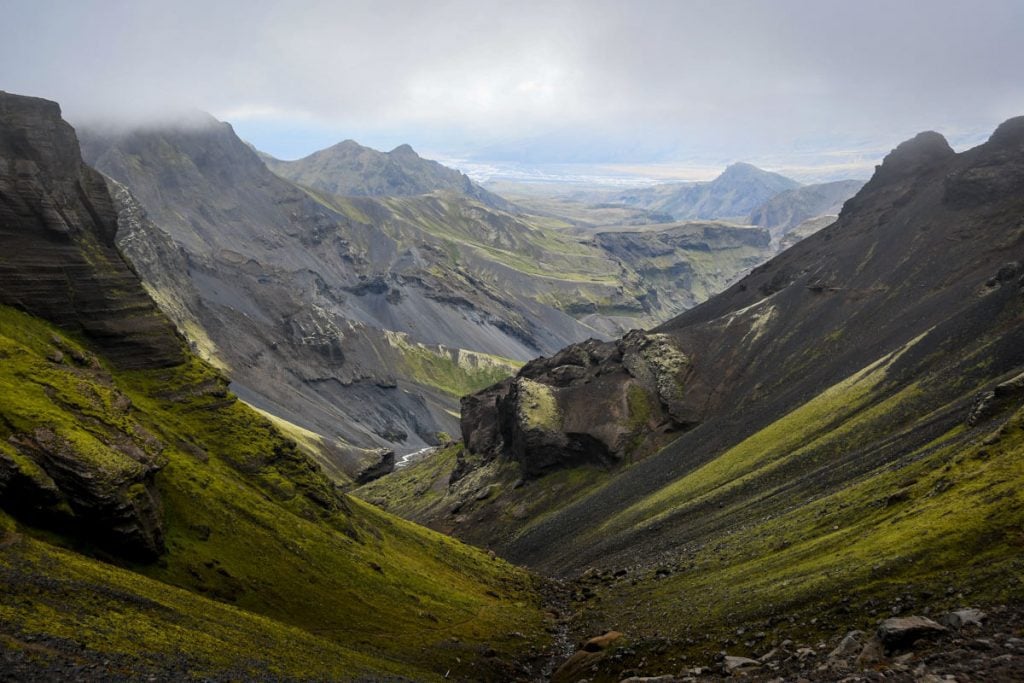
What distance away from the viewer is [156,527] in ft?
167

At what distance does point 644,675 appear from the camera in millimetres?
42938

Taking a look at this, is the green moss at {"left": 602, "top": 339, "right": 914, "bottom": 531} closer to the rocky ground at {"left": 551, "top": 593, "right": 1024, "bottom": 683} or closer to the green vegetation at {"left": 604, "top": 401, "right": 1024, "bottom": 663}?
the green vegetation at {"left": 604, "top": 401, "right": 1024, "bottom": 663}

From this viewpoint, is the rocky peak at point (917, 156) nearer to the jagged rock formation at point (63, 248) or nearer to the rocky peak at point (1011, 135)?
the rocky peak at point (1011, 135)

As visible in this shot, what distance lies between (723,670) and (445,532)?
89900 millimetres

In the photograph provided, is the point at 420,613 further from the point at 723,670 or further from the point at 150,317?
the point at 150,317

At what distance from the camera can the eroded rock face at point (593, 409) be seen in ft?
→ 408

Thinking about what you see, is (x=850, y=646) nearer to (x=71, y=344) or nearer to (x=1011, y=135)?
(x=71, y=344)

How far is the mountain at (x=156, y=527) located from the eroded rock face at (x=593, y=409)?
38926 mm

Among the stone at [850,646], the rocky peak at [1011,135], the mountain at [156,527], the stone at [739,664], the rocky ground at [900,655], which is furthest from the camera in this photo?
the rocky peak at [1011,135]

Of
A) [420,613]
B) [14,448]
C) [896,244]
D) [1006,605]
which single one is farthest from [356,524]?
[896,244]

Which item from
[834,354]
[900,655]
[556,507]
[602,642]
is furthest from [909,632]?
[834,354]

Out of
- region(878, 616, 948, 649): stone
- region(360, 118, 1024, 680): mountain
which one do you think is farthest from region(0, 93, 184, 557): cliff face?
region(878, 616, 948, 649): stone

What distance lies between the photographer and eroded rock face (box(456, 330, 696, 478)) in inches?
4894

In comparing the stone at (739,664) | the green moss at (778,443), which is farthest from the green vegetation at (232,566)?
the green moss at (778,443)
